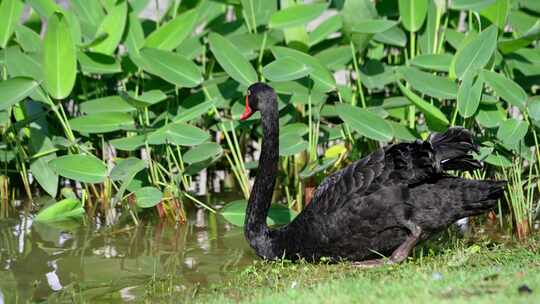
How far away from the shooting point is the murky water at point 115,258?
16.7 feet

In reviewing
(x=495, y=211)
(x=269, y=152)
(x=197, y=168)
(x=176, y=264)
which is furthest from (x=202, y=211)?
(x=495, y=211)

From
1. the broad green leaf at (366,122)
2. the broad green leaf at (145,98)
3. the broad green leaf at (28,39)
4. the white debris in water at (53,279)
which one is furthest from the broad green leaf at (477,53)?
the broad green leaf at (28,39)

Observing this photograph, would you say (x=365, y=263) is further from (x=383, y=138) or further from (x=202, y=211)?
(x=202, y=211)

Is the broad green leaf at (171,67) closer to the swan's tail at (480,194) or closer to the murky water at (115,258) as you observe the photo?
the murky water at (115,258)

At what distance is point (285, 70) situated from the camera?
19.2 feet

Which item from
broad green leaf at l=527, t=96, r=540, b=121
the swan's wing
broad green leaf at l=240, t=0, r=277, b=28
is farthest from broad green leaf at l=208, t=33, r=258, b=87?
broad green leaf at l=527, t=96, r=540, b=121

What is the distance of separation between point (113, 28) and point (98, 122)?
621 millimetres

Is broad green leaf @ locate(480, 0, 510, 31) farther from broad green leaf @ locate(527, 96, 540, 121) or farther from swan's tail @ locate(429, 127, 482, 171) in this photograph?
swan's tail @ locate(429, 127, 482, 171)

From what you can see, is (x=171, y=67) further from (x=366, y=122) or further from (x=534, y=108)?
(x=534, y=108)

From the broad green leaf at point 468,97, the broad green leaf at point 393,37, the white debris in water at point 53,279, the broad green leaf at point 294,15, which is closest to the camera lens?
the white debris in water at point 53,279

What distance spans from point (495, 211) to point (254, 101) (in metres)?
1.88

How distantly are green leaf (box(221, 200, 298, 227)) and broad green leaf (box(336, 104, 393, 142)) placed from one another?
665 mm

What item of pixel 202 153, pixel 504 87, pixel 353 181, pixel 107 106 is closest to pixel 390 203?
pixel 353 181

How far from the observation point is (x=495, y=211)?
619 centimetres
